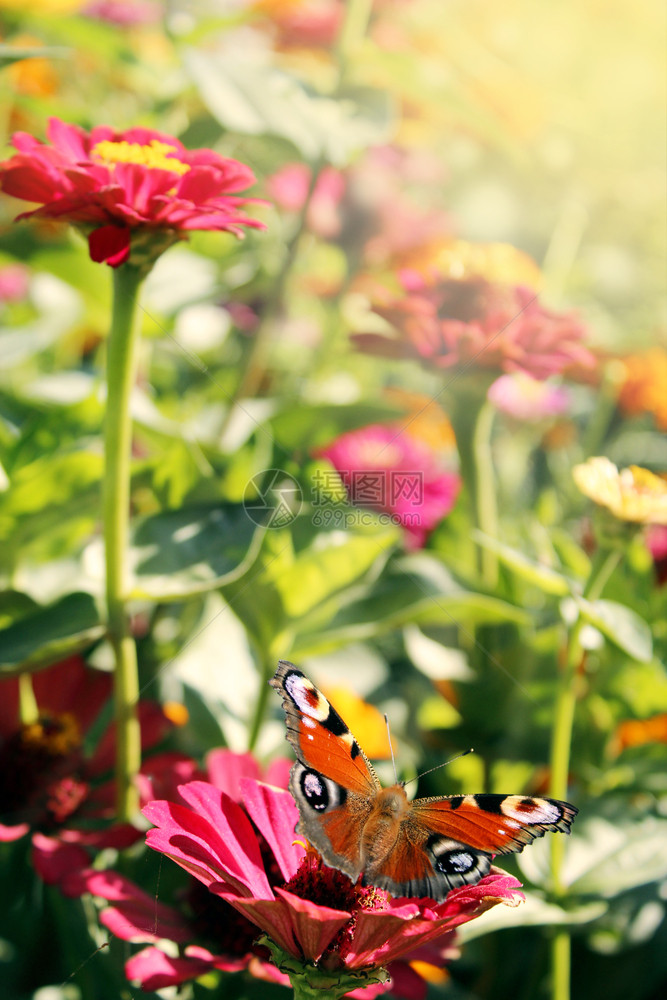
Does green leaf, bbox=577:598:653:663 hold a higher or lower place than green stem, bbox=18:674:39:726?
higher

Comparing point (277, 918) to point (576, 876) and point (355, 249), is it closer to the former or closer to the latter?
point (576, 876)

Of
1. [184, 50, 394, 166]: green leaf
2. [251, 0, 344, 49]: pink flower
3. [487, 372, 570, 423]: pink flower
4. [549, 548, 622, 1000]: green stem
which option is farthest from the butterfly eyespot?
[251, 0, 344, 49]: pink flower

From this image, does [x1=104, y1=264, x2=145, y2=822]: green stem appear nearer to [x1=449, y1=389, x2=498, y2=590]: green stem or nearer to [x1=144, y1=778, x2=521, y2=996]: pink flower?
[x1=144, y1=778, x2=521, y2=996]: pink flower

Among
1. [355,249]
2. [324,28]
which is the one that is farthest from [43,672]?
[324,28]

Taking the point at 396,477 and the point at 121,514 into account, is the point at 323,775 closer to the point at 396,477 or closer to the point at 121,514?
the point at 121,514

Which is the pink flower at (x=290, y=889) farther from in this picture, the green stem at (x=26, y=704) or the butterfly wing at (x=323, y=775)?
the green stem at (x=26, y=704)

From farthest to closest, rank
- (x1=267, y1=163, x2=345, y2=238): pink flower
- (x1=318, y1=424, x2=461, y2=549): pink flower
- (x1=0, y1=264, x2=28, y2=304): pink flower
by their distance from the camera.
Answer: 1. (x1=0, y1=264, x2=28, y2=304): pink flower
2. (x1=267, y1=163, x2=345, y2=238): pink flower
3. (x1=318, y1=424, x2=461, y2=549): pink flower
